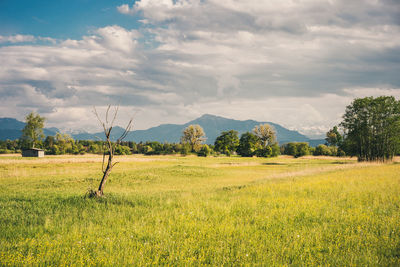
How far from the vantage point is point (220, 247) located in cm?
698

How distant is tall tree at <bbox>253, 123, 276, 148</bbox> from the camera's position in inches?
4550

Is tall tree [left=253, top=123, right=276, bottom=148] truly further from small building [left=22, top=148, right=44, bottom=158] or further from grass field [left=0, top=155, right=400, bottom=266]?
grass field [left=0, top=155, right=400, bottom=266]

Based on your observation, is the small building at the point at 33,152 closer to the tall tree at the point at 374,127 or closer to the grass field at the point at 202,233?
the grass field at the point at 202,233

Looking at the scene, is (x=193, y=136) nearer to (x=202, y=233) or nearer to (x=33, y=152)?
(x=33, y=152)

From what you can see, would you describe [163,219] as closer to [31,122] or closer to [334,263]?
[334,263]

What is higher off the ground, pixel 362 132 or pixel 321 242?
pixel 362 132

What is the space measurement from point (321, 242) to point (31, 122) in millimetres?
114282

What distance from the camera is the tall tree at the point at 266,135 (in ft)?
379

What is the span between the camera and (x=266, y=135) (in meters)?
116

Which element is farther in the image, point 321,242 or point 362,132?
point 362,132

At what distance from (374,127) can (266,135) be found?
58124 mm

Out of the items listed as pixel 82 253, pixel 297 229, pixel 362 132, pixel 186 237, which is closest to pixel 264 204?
pixel 297 229

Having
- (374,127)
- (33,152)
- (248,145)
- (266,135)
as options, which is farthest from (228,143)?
(33,152)

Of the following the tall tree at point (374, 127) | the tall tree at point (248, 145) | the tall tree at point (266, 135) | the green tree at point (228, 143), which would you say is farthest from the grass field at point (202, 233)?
A: the tall tree at point (266, 135)
